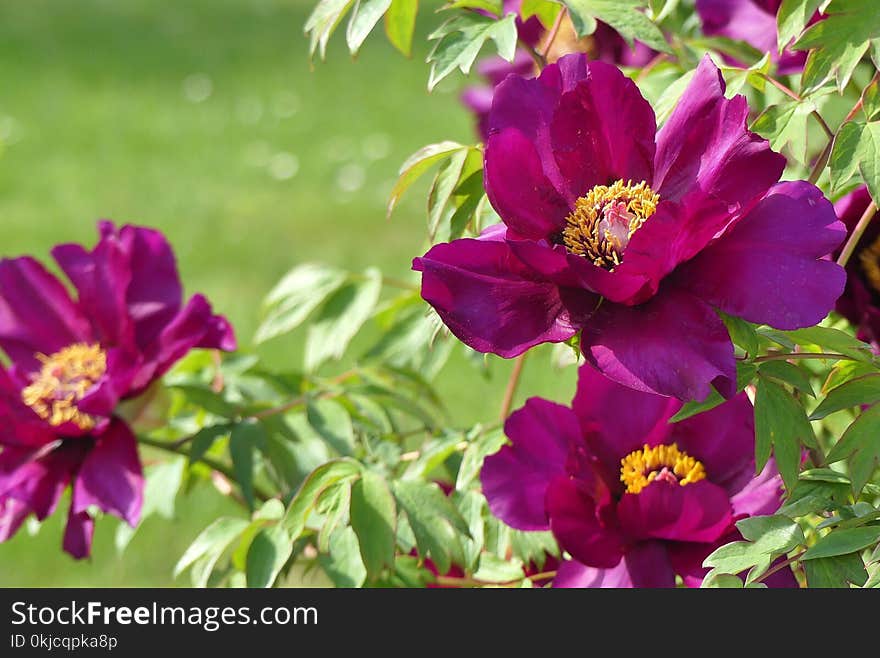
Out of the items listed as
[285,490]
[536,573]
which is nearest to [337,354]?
[285,490]

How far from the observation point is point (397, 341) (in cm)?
123

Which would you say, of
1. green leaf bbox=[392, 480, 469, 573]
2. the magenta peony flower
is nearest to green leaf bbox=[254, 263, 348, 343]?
the magenta peony flower

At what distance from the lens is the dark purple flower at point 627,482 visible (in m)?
0.81

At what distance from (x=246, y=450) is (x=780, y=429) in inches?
18.7

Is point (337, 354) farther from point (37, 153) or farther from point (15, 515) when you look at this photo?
point (37, 153)

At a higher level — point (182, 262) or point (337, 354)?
point (182, 262)

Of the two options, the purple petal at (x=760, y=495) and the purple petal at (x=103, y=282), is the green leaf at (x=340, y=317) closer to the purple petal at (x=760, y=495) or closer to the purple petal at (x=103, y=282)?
the purple petal at (x=103, y=282)

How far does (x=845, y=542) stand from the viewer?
0.69 meters

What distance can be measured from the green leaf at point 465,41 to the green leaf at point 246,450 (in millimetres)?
364

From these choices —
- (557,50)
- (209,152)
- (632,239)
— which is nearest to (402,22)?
(632,239)

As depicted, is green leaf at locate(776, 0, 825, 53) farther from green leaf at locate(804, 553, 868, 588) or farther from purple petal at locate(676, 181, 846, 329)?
green leaf at locate(804, 553, 868, 588)

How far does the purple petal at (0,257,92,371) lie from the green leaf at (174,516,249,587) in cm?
25

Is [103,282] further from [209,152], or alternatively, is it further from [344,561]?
[209,152]
